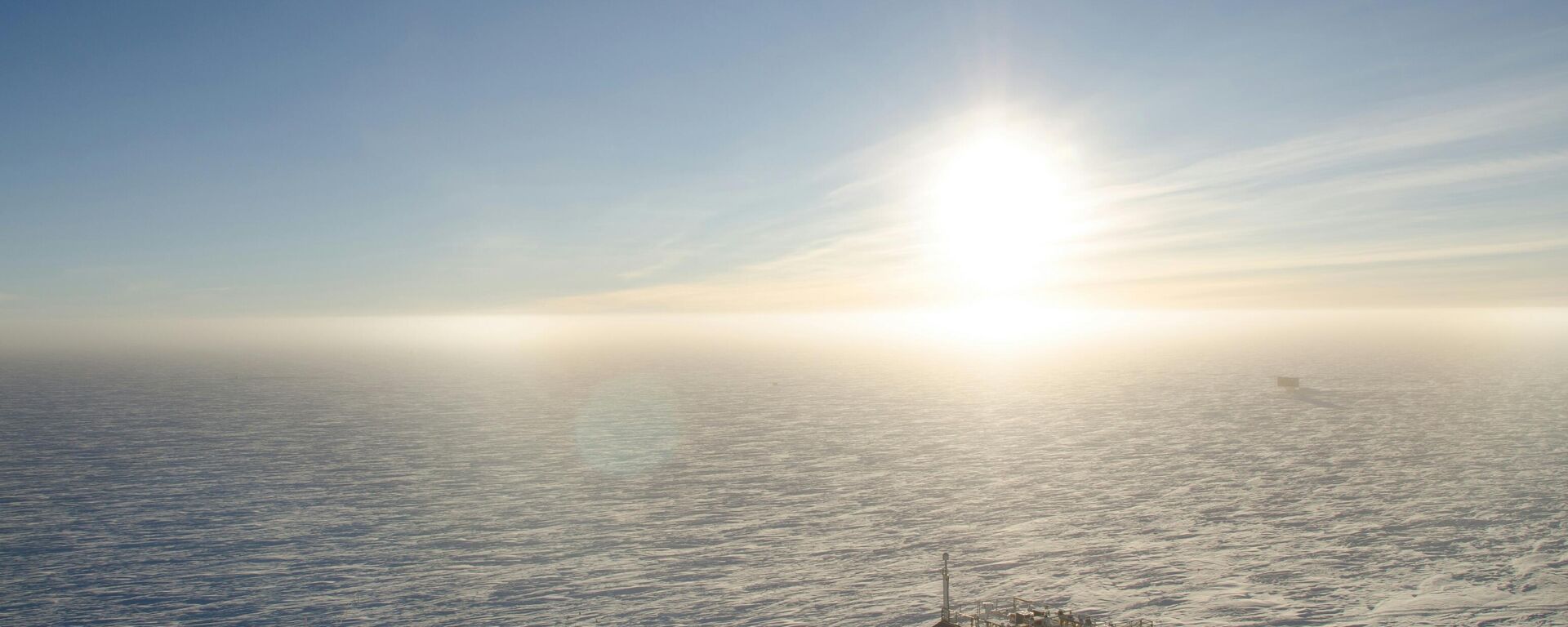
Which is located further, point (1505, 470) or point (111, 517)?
point (1505, 470)

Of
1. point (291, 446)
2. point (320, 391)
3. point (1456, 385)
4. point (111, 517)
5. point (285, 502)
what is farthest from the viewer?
point (320, 391)

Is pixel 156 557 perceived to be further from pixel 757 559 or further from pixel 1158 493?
pixel 1158 493

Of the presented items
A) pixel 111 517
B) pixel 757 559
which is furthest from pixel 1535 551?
pixel 111 517

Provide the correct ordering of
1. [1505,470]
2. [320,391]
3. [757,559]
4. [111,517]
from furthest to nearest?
[320,391], [1505,470], [111,517], [757,559]

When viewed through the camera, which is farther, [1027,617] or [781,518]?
[781,518]

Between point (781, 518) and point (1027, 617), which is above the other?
point (1027, 617)

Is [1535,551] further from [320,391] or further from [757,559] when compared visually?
[320,391]

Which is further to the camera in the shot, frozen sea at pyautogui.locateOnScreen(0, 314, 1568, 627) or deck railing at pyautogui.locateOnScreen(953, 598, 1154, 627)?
frozen sea at pyautogui.locateOnScreen(0, 314, 1568, 627)

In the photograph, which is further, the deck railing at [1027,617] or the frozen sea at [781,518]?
the frozen sea at [781,518]
